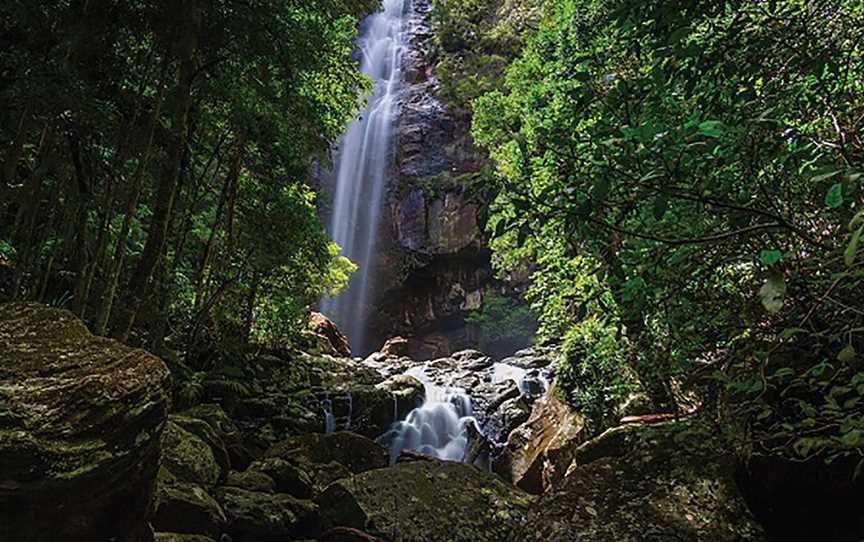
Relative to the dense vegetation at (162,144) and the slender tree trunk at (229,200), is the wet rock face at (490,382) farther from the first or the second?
the slender tree trunk at (229,200)

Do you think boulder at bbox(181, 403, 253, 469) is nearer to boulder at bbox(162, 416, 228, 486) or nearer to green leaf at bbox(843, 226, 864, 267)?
boulder at bbox(162, 416, 228, 486)

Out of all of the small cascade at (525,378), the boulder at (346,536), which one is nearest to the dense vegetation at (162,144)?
the boulder at (346,536)

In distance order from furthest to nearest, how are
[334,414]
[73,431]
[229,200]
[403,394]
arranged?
[403,394]
[334,414]
[229,200]
[73,431]

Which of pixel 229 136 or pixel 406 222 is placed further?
pixel 406 222

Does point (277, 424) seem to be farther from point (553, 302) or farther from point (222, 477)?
point (553, 302)

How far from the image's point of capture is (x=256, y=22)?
532 centimetres

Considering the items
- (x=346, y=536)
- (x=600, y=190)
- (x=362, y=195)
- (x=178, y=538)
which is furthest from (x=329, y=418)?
(x=362, y=195)

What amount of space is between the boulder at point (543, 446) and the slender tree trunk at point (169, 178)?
5.56 m

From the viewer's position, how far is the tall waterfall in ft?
86.0

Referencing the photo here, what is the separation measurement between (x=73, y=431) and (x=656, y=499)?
12.0 ft

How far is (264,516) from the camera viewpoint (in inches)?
184

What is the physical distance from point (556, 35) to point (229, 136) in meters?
5.73

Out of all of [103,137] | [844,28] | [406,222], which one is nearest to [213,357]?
[103,137]

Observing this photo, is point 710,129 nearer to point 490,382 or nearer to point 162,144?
point 162,144
